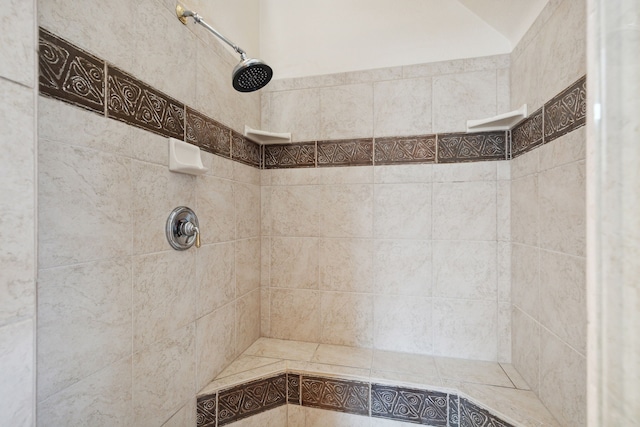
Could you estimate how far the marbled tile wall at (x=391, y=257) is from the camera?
1.29 m

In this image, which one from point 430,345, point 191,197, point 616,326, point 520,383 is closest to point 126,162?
point 191,197

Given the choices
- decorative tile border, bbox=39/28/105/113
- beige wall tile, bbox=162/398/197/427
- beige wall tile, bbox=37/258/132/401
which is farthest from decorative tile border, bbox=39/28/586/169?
beige wall tile, bbox=162/398/197/427

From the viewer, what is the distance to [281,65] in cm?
154

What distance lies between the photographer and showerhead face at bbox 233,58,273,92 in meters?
0.94

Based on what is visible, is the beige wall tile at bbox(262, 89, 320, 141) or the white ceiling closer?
the white ceiling

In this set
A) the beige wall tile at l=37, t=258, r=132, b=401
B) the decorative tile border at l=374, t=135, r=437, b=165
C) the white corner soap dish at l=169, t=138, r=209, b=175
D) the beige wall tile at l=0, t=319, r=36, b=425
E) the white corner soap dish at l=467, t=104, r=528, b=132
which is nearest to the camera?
the beige wall tile at l=0, t=319, r=36, b=425

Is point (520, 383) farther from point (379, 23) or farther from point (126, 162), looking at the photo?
point (379, 23)

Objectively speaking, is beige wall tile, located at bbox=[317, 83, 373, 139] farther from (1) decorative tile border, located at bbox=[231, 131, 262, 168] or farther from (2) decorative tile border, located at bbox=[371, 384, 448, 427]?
(2) decorative tile border, located at bbox=[371, 384, 448, 427]

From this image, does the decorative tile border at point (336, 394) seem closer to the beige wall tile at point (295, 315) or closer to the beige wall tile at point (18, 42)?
the beige wall tile at point (295, 315)

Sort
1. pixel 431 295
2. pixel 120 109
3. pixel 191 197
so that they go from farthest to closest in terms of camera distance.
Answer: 1. pixel 431 295
2. pixel 191 197
3. pixel 120 109

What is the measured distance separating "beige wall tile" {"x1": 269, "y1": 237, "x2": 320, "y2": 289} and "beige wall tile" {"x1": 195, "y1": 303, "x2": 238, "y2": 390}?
1.08 ft

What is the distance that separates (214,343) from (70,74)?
3.44ft

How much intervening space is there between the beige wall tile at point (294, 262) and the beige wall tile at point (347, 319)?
14cm

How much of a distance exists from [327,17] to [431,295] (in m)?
1.62
